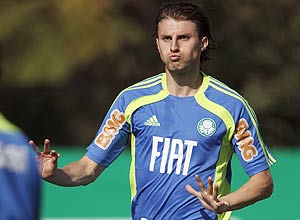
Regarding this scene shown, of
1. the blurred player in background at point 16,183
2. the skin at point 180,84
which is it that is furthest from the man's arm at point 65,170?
the blurred player in background at point 16,183

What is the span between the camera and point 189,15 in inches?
234

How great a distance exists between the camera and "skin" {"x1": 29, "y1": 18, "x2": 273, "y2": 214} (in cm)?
564

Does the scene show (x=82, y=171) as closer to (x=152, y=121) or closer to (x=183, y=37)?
(x=152, y=121)

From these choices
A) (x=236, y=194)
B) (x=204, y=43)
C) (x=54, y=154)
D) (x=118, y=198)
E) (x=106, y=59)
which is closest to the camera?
(x=54, y=154)

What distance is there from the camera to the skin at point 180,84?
5637 millimetres

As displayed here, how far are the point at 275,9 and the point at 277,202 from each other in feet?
24.4

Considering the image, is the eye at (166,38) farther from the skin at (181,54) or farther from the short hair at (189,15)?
the short hair at (189,15)

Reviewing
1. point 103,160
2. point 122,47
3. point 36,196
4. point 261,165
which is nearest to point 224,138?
point 261,165

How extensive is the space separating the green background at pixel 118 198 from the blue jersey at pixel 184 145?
2860 millimetres

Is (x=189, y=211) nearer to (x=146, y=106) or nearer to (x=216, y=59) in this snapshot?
(x=146, y=106)

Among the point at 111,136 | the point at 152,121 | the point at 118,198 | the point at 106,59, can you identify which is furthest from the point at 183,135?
the point at 106,59

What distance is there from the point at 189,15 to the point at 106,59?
10923 mm

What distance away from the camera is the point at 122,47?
1664 cm

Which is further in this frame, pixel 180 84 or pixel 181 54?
pixel 180 84
